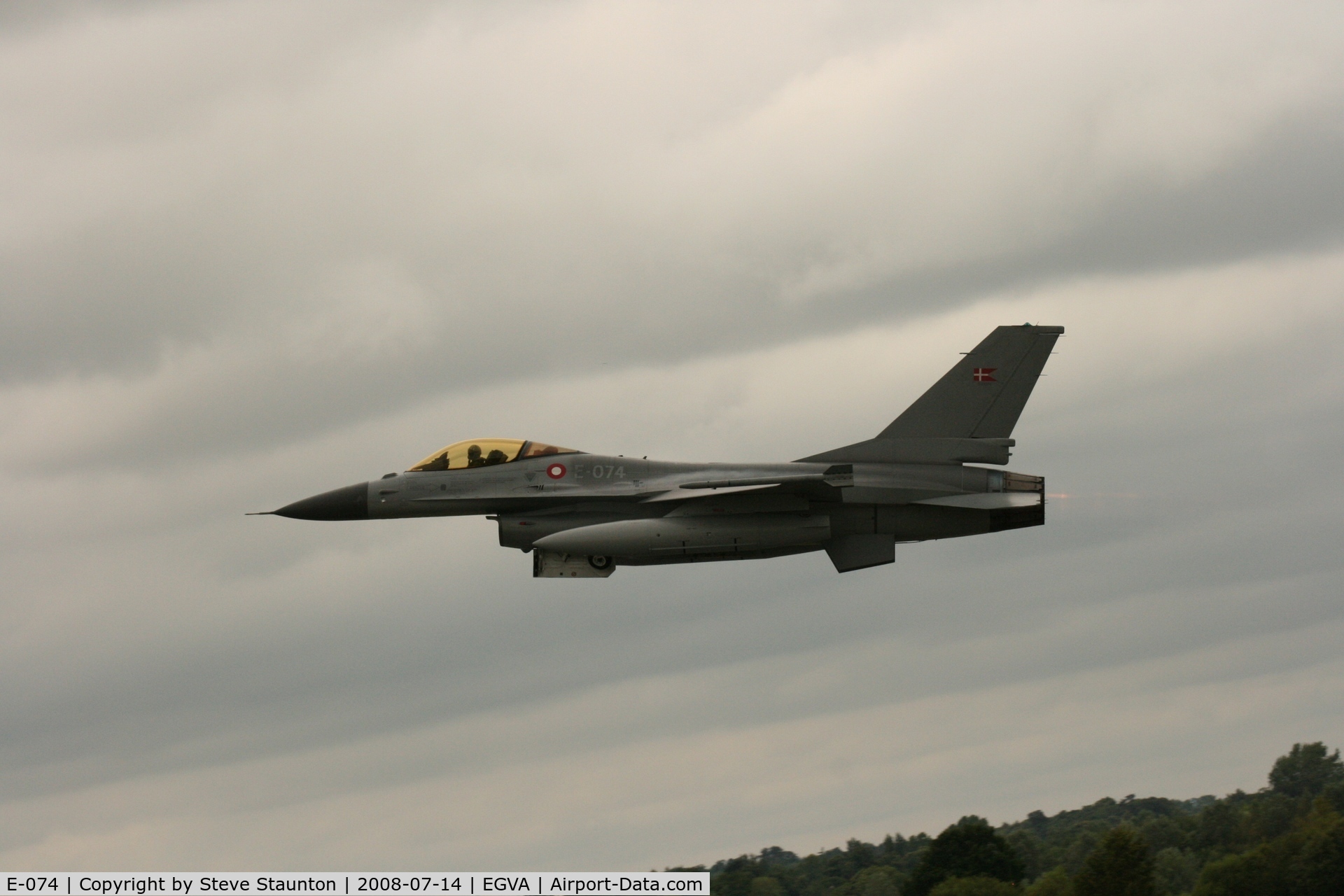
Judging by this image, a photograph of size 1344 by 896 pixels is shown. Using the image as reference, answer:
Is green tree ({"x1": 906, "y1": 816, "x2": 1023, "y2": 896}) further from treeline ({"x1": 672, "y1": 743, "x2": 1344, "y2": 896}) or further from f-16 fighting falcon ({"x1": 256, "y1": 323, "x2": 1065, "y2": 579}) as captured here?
f-16 fighting falcon ({"x1": 256, "y1": 323, "x2": 1065, "y2": 579})

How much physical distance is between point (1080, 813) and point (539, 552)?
91.2m

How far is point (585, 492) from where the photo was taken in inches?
1431

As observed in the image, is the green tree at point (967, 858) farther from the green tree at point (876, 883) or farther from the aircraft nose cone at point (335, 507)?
the aircraft nose cone at point (335, 507)

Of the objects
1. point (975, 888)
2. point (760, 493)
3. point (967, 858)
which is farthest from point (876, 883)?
point (760, 493)

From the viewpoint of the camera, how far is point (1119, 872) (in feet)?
180

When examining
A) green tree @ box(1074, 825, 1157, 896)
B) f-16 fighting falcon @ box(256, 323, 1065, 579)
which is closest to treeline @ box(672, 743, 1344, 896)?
green tree @ box(1074, 825, 1157, 896)

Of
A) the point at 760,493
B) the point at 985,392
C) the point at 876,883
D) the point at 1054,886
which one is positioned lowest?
the point at 1054,886

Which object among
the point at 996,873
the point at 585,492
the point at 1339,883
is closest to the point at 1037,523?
the point at 585,492

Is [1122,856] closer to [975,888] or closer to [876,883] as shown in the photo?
[975,888]

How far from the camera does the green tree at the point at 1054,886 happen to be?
189 feet

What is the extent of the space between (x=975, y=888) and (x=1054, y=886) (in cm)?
266

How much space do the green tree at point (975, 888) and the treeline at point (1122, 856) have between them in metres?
0.08

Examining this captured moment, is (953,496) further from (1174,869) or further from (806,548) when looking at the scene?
(1174,869)

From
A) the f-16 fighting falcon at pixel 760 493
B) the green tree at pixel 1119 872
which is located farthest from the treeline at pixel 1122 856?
the f-16 fighting falcon at pixel 760 493
